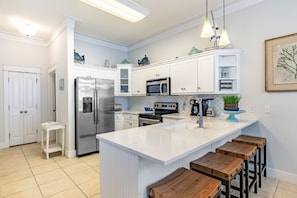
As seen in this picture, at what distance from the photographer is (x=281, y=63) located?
8.64 feet

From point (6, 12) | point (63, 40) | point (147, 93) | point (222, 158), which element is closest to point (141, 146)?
point (222, 158)

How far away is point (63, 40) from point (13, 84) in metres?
2.12

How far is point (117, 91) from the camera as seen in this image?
15.9ft

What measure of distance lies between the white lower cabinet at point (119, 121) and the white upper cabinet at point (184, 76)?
5.55 ft

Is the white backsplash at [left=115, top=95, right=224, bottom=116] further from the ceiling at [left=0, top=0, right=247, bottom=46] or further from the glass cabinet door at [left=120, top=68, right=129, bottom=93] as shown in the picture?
the ceiling at [left=0, top=0, right=247, bottom=46]

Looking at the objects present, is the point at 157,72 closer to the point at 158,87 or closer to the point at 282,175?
the point at 158,87

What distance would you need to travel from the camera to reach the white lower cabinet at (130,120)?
173 inches

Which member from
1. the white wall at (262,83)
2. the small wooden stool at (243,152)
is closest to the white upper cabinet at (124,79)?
the white wall at (262,83)

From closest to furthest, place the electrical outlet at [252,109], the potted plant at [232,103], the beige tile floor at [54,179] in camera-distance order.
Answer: the beige tile floor at [54,179] → the potted plant at [232,103] → the electrical outlet at [252,109]

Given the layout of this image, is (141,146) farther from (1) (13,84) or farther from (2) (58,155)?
(1) (13,84)

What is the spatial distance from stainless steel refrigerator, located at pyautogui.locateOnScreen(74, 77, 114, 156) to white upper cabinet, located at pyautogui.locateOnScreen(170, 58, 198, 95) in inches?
62.6

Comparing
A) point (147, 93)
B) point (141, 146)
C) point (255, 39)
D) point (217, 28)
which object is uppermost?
point (217, 28)

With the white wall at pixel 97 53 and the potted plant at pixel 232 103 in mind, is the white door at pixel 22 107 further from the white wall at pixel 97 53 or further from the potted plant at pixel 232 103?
the potted plant at pixel 232 103

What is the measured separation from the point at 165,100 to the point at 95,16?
259cm
